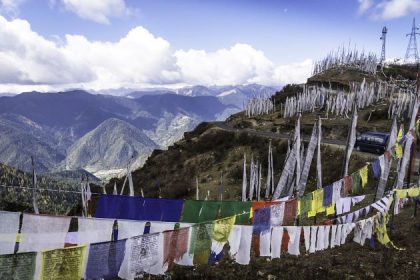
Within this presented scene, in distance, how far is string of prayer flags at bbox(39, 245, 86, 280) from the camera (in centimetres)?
947

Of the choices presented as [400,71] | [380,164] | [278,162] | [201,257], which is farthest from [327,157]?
[400,71]

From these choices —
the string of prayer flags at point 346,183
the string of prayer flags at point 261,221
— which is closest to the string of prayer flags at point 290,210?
the string of prayer flags at point 261,221

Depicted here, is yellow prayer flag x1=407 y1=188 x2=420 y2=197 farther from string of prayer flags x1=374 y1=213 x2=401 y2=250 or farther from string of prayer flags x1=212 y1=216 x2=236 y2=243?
string of prayer flags x1=212 y1=216 x2=236 y2=243

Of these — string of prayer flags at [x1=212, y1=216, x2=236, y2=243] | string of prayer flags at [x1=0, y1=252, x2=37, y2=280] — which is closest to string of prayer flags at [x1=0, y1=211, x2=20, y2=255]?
string of prayer flags at [x1=0, y1=252, x2=37, y2=280]

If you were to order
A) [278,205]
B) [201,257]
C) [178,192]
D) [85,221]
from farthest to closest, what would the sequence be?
[178,192], [278,205], [85,221], [201,257]

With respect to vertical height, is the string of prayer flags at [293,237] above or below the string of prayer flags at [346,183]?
below

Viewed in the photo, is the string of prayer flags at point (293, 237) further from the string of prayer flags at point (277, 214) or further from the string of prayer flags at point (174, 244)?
the string of prayer flags at point (174, 244)

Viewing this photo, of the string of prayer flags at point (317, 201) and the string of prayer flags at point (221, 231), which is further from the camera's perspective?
the string of prayer flags at point (317, 201)

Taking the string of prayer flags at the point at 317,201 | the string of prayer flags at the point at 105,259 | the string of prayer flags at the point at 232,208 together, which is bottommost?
the string of prayer flags at the point at 105,259

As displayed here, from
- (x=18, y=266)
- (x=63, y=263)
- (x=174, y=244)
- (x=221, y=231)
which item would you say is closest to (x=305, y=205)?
(x=221, y=231)

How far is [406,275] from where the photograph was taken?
14.7 meters

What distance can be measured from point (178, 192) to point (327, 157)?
643 inches

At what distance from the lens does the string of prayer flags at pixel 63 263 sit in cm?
947

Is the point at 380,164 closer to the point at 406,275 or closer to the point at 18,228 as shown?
the point at 406,275
